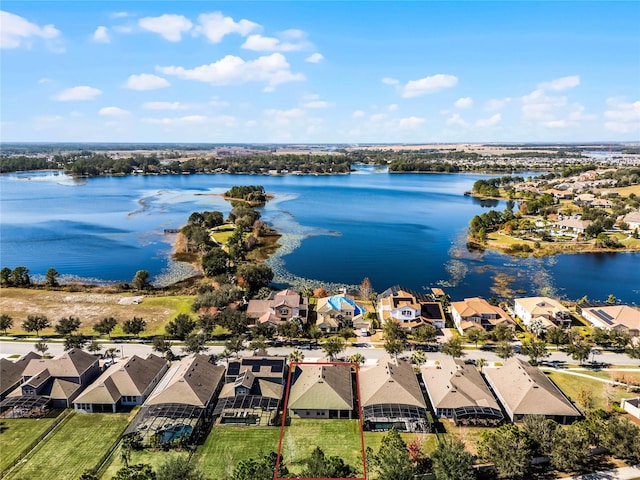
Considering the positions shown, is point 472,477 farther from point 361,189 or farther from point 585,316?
point 361,189

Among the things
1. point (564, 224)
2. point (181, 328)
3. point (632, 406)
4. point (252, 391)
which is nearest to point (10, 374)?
point (181, 328)

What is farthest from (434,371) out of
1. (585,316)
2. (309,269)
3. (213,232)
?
(213,232)

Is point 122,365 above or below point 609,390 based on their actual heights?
above

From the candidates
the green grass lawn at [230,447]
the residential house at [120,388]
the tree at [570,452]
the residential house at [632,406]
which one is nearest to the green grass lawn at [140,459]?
the green grass lawn at [230,447]

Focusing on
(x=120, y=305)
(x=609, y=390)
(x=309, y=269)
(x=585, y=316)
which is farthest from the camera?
(x=309, y=269)

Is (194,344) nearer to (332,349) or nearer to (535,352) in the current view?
(332,349)

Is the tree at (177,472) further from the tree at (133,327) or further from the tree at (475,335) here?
the tree at (475,335)
